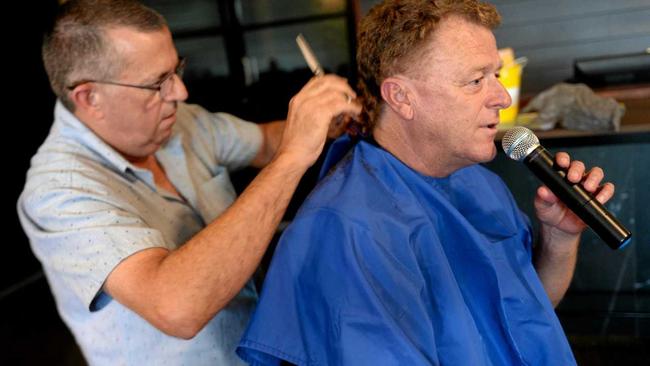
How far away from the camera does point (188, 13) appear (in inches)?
125

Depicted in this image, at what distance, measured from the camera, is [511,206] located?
158cm

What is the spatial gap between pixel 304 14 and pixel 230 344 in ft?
6.46

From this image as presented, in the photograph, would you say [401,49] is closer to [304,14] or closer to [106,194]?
[106,194]

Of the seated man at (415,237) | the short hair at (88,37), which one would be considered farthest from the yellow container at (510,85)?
the short hair at (88,37)

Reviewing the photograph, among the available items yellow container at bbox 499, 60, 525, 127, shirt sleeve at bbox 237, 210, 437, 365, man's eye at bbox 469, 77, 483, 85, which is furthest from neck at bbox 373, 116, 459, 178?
yellow container at bbox 499, 60, 525, 127

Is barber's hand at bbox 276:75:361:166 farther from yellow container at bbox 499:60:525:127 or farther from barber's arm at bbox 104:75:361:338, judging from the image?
yellow container at bbox 499:60:525:127

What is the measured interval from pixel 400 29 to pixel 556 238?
662 mm

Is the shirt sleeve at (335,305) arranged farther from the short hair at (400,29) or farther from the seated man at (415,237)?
the short hair at (400,29)

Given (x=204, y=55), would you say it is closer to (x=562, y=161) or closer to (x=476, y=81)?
(x=476, y=81)

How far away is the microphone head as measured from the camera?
1.23 m

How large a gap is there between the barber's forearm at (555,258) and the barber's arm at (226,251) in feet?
1.97

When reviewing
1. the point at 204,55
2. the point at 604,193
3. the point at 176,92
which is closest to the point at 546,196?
the point at 604,193

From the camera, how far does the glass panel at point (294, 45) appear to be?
303cm

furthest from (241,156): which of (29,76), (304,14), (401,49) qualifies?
(29,76)
